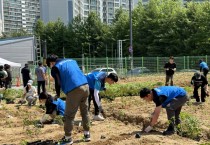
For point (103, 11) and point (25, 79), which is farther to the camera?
point (103, 11)

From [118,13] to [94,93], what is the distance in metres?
53.5

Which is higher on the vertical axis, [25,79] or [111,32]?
[111,32]

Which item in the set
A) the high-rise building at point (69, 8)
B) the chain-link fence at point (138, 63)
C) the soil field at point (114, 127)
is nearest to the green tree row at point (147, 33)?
the chain-link fence at point (138, 63)

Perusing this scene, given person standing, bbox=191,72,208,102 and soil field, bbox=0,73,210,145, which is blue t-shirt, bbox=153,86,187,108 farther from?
person standing, bbox=191,72,208,102

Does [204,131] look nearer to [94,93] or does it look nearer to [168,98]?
[168,98]

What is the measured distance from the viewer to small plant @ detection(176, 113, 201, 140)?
25.4 feet

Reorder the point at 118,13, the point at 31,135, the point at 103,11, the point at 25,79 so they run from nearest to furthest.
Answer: the point at 31,135
the point at 25,79
the point at 118,13
the point at 103,11

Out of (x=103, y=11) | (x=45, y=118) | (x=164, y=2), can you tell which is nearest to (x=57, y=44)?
(x=164, y=2)

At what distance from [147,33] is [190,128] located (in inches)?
1563

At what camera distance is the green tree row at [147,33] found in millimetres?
42312

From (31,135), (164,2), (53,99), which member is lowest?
(31,135)

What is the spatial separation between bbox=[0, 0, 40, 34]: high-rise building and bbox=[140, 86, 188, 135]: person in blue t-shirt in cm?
11934

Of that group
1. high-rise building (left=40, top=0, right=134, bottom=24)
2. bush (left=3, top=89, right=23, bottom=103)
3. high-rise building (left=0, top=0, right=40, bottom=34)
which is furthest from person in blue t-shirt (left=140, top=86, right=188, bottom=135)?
high-rise building (left=0, top=0, right=40, bottom=34)

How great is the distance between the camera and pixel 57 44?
58031 millimetres
